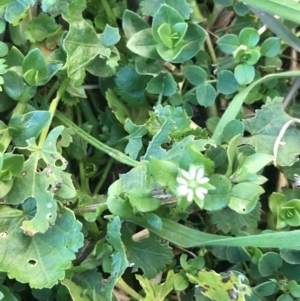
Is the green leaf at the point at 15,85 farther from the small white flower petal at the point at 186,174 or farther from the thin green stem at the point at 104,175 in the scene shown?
the small white flower petal at the point at 186,174

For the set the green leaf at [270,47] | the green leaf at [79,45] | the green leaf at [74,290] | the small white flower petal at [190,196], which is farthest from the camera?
the green leaf at [270,47]

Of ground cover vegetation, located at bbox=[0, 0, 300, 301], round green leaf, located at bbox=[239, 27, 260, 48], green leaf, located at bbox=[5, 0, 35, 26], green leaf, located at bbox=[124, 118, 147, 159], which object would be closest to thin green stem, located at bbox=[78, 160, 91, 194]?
ground cover vegetation, located at bbox=[0, 0, 300, 301]

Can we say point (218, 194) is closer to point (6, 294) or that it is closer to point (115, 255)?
point (115, 255)

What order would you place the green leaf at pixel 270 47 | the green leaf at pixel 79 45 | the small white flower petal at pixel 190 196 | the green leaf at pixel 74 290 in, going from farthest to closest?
1. the green leaf at pixel 270 47
2. the green leaf at pixel 79 45
3. the green leaf at pixel 74 290
4. the small white flower petal at pixel 190 196

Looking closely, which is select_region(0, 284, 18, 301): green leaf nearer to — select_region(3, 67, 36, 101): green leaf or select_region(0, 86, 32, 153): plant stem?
select_region(0, 86, 32, 153): plant stem

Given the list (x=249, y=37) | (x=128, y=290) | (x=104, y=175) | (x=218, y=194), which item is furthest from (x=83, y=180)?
(x=249, y=37)

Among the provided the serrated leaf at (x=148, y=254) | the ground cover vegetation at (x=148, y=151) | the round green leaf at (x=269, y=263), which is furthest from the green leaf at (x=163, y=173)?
the round green leaf at (x=269, y=263)
